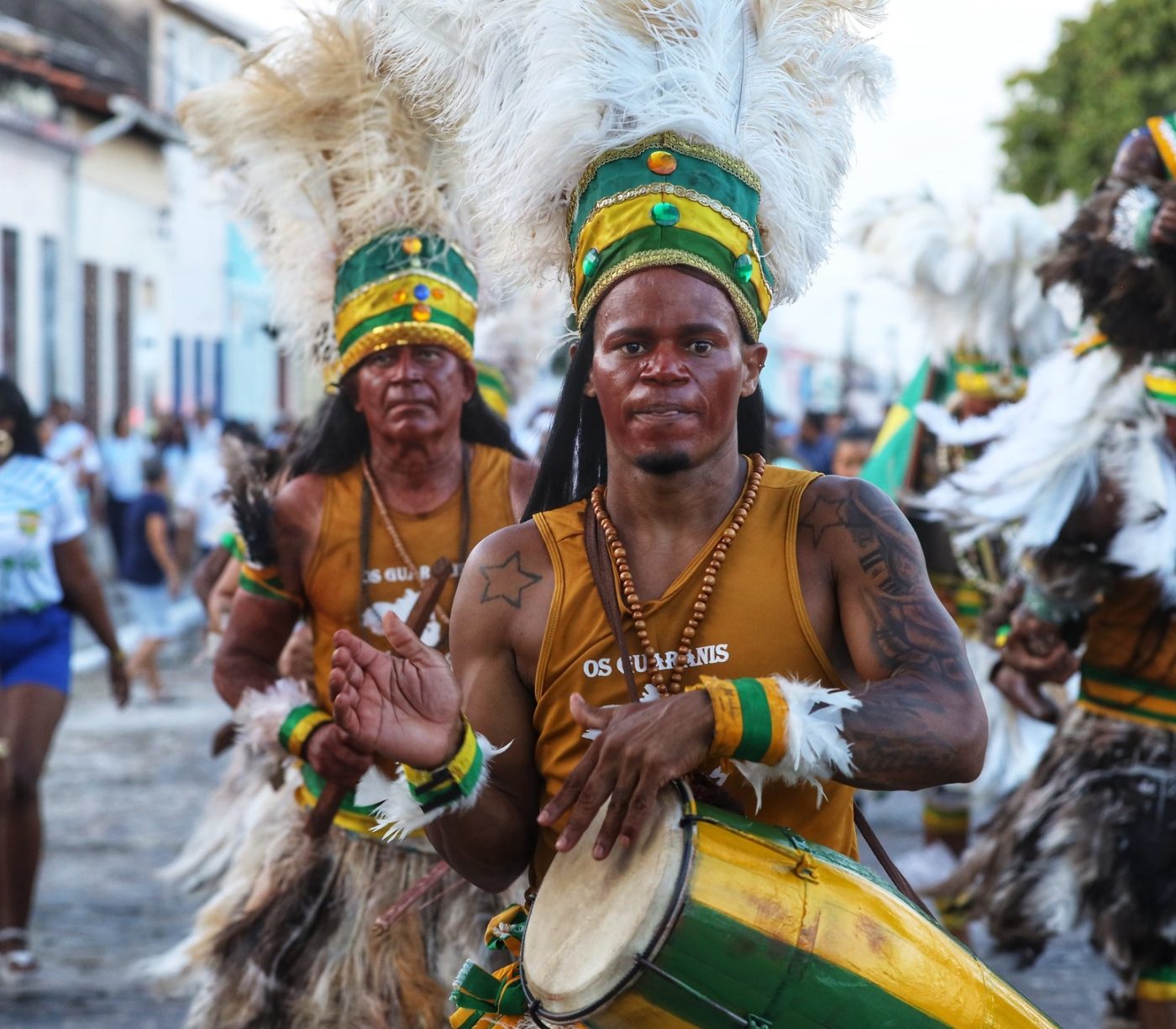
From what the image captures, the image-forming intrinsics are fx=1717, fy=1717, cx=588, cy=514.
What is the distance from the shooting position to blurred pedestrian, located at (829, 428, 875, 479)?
10180mm

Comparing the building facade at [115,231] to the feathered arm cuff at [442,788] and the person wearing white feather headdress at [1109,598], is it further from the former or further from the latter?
the feathered arm cuff at [442,788]

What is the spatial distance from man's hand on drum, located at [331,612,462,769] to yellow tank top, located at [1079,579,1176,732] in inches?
120

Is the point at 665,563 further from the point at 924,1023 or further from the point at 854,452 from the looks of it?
the point at 854,452

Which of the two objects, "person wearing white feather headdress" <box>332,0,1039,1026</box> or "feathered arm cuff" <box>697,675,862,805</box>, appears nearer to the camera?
"feathered arm cuff" <box>697,675,862,805</box>

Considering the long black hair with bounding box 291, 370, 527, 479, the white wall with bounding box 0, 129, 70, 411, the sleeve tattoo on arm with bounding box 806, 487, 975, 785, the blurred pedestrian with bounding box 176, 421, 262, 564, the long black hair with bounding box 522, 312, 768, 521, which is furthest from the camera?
the white wall with bounding box 0, 129, 70, 411

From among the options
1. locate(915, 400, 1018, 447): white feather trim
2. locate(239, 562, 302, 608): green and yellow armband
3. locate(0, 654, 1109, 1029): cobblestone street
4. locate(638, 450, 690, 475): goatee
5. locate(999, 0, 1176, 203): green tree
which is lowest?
locate(0, 654, 1109, 1029): cobblestone street

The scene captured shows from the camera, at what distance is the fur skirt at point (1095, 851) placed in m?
4.96

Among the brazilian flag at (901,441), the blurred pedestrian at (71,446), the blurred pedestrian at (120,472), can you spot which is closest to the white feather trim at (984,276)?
the brazilian flag at (901,441)

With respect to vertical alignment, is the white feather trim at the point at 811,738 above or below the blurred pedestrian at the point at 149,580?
above

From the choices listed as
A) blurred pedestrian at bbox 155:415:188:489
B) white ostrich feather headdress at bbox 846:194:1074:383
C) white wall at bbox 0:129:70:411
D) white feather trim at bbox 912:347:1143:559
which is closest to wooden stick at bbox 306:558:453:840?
white feather trim at bbox 912:347:1143:559

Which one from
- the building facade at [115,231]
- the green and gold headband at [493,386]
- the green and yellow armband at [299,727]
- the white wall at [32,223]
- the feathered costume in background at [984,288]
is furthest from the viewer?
the building facade at [115,231]

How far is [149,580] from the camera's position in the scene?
1340 cm

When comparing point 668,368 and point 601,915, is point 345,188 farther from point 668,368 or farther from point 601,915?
point 601,915

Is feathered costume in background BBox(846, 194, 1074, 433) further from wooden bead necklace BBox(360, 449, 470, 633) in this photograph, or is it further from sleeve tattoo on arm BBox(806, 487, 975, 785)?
sleeve tattoo on arm BBox(806, 487, 975, 785)
